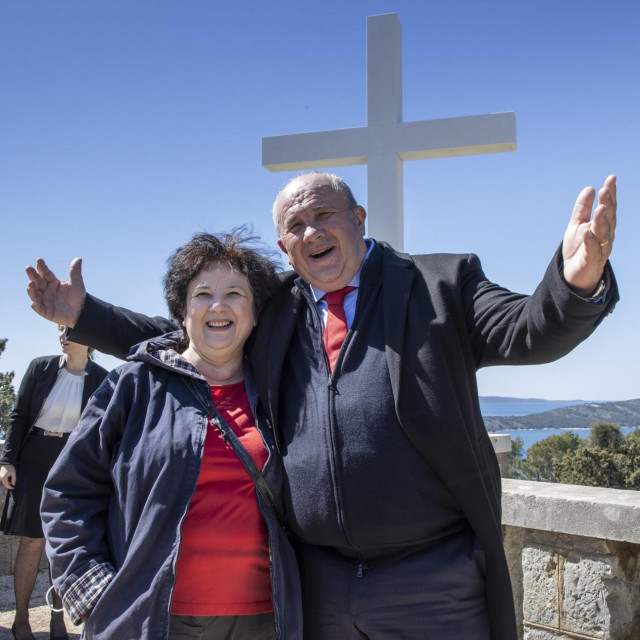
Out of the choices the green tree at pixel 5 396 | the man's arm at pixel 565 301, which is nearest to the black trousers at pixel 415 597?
the man's arm at pixel 565 301

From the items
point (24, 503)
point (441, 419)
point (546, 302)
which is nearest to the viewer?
point (546, 302)

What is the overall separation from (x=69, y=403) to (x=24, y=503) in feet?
2.11

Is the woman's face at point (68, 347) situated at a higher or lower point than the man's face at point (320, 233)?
lower

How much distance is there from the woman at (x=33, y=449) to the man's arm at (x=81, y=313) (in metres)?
1.89

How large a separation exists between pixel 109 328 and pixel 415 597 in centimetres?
132

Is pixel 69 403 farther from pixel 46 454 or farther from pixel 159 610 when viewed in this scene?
pixel 159 610

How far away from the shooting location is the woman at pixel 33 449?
4105 millimetres

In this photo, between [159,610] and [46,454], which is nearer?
[159,610]

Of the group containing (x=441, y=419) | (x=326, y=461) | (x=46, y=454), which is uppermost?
(x=441, y=419)

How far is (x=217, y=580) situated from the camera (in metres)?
1.94

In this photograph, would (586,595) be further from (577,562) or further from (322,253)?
(322,253)

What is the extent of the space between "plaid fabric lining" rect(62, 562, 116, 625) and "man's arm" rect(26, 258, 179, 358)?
31.4 inches

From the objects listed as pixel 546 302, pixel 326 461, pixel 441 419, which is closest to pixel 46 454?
pixel 326 461

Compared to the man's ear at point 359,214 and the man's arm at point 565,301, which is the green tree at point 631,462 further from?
the man's arm at point 565,301
